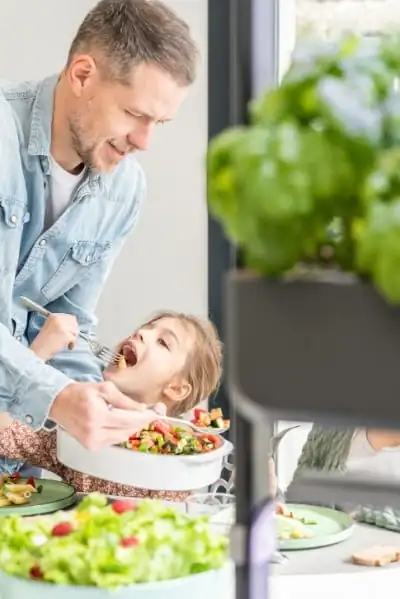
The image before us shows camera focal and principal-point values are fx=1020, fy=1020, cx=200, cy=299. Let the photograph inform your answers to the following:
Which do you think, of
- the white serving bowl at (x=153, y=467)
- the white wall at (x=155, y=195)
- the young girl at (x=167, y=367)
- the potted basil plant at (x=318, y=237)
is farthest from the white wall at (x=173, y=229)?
the potted basil plant at (x=318, y=237)

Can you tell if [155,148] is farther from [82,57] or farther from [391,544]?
[391,544]

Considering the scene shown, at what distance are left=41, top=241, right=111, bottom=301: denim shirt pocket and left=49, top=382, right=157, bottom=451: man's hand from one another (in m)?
0.47

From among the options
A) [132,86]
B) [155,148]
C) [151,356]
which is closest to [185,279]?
[155,148]

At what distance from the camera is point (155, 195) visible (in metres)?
2.94

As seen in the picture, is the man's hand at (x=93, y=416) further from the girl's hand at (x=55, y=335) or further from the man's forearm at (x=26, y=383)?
the girl's hand at (x=55, y=335)

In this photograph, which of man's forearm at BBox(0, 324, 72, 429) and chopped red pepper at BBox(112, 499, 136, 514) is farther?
man's forearm at BBox(0, 324, 72, 429)

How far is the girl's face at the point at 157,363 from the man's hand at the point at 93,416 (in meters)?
0.57

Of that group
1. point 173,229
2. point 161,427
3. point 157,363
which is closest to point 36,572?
point 161,427

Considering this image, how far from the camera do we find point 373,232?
0.45m

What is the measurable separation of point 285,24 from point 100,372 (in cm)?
105

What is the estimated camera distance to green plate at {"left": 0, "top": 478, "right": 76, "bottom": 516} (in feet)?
5.55

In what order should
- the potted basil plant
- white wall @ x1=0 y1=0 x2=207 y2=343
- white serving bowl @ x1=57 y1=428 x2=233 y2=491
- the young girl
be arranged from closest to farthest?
the potted basil plant < white serving bowl @ x1=57 y1=428 x2=233 y2=491 < the young girl < white wall @ x1=0 y1=0 x2=207 y2=343

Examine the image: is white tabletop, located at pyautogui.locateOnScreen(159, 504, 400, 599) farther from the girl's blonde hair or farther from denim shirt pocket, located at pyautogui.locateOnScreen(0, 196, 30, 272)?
the girl's blonde hair

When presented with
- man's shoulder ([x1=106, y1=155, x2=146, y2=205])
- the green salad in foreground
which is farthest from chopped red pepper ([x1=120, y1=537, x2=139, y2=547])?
man's shoulder ([x1=106, y1=155, x2=146, y2=205])
